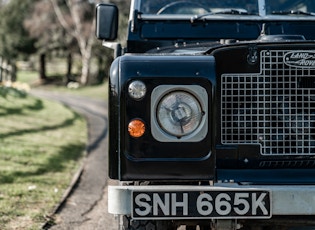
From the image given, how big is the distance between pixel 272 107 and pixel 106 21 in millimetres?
2499

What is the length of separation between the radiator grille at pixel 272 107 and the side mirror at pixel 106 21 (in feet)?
7.44

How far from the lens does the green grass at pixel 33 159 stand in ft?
21.1

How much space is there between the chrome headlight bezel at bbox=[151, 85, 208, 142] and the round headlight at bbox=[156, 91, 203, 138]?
0.01 meters

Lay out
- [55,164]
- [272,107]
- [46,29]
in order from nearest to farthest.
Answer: [272,107]
[55,164]
[46,29]

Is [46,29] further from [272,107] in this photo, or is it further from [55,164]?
[272,107]

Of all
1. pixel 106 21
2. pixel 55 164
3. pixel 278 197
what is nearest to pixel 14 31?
pixel 55 164

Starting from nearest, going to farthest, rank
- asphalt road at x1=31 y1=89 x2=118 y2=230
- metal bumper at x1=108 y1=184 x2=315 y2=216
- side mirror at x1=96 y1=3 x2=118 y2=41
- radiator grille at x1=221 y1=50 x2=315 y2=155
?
metal bumper at x1=108 y1=184 x2=315 y2=216, radiator grille at x1=221 y1=50 x2=315 y2=155, side mirror at x1=96 y1=3 x2=118 y2=41, asphalt road at x1=31 y1=89 x2=118 y2=230

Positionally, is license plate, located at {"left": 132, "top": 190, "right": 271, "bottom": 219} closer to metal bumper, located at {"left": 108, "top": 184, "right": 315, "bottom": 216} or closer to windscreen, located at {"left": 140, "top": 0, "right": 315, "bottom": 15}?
metal bumper, located at {"left": 108, "top": 184, "right": 315, "bottom": 216}

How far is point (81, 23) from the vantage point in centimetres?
4431

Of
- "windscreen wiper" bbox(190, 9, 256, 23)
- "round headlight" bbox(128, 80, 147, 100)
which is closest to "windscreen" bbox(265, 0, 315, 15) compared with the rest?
"windscreen wiper" bbox(190, 9, 256, 23)

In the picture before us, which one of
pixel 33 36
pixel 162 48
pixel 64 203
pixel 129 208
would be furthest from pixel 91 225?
pixel 33 36

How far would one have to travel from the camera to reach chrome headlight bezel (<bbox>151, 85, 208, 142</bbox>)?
3668mm

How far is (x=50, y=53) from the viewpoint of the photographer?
48594 mm

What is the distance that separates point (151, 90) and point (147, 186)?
1.84 feet
